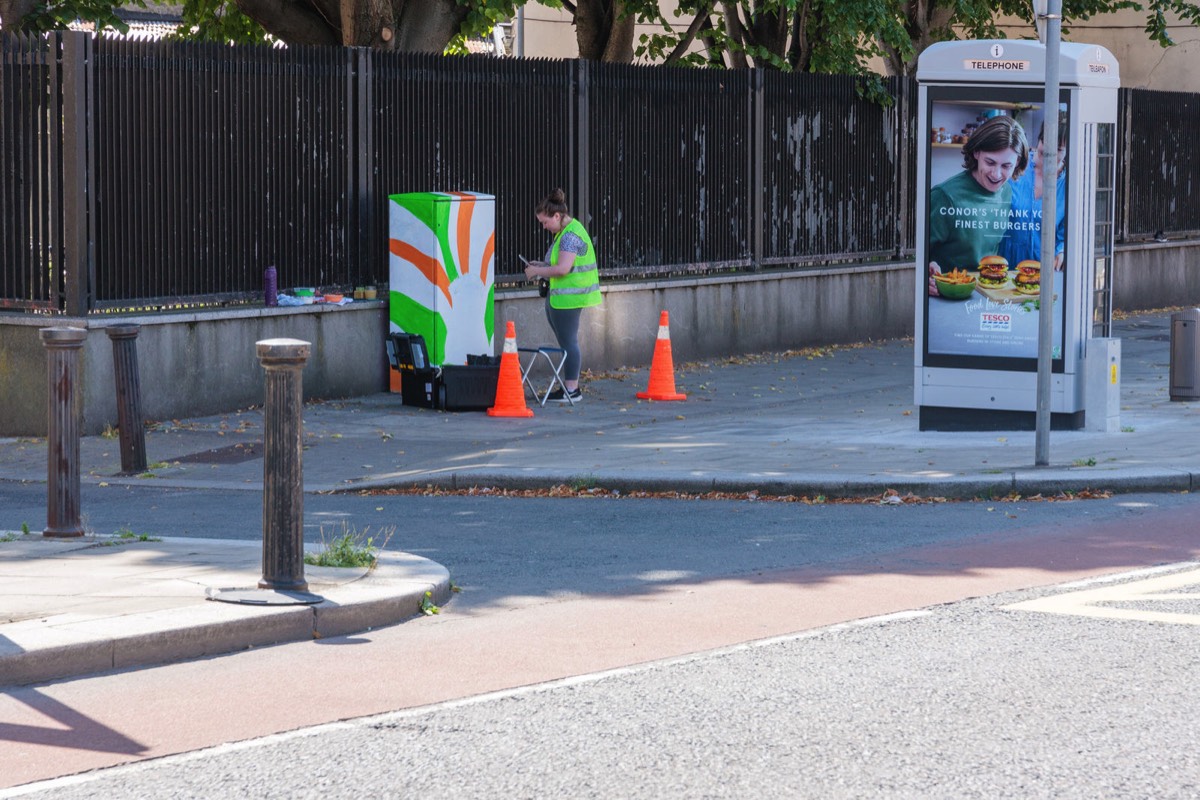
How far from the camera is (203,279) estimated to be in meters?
16.2

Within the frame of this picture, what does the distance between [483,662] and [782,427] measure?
813 centimetres

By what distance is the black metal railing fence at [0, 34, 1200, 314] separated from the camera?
49.6 ft

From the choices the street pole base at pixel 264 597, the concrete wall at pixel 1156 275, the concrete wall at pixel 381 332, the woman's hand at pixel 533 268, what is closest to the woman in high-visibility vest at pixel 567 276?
the woman's hand at pixel 533 268

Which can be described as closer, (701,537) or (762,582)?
(762,582)

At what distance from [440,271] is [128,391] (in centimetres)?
479

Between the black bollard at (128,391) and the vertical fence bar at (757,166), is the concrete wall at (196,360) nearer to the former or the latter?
the black bollard at (128,391)

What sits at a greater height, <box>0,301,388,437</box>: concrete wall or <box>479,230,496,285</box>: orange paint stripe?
<box>479,230,496,285</box>: orange paint stripe

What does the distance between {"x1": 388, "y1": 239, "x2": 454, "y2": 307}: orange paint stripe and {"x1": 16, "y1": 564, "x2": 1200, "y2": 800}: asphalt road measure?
9.98 metres

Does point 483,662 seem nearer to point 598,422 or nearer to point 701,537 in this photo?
point 701,537

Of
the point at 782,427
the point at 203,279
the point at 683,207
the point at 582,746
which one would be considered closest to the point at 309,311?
the point at 203,279

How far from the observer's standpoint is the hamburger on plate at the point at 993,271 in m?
14.6

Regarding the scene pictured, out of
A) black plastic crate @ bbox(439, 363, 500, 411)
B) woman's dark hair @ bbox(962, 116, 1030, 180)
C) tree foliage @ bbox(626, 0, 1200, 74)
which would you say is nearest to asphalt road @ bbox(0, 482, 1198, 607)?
woman's dark hair @ bbox(962, 116, 1030, 180)

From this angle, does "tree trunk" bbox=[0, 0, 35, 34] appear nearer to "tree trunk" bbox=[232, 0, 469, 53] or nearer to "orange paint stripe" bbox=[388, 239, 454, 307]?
"tree trunk" bbox=[232, 0, 469, 53]

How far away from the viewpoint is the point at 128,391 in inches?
512
